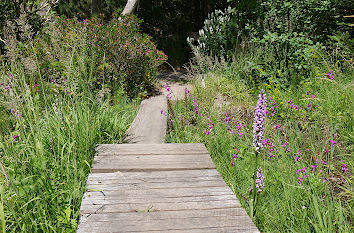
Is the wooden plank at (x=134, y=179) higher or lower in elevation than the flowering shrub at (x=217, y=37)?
lower

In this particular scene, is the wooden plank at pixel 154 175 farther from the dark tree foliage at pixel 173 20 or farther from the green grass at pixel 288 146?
the dark tree foliage at pixel 173 20

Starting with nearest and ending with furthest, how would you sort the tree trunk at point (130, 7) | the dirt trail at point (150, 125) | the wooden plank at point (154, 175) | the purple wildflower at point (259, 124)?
the purple wildflower at point (259, 124)
the wooden plank at point (154, 175)
the dirt trail at point (150, 125)
the tree trunk at point (130, 7)

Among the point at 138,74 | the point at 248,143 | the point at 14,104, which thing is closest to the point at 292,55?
the point at 248,143

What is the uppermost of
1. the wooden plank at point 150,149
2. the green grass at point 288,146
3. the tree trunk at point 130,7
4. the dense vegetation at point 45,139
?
the tree trunk at point 130,7

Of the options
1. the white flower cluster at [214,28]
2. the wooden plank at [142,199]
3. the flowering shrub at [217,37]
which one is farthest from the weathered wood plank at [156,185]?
the white flower cluster at [214,28]

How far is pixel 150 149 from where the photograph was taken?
2977 mm

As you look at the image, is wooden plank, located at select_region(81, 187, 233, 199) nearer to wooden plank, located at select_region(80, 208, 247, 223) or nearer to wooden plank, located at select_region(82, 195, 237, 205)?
wooden plank, located at select_region(82, 195, 237, 205)

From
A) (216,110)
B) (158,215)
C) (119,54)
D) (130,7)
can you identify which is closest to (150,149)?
(158,215)

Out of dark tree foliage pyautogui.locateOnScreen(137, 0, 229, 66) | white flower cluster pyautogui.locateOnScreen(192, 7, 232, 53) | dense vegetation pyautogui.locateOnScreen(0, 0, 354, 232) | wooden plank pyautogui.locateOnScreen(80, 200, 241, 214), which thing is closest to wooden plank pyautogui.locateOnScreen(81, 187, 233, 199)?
wooden plank pyautogui.locateOnScreen(80, 200, 241, 214)

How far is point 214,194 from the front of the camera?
7.14ft

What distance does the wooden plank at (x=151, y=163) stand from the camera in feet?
8.35

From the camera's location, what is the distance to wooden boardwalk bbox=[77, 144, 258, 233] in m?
1.84

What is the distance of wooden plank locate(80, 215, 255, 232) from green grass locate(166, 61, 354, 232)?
373mm

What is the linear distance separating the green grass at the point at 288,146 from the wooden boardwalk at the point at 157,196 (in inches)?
12.6
